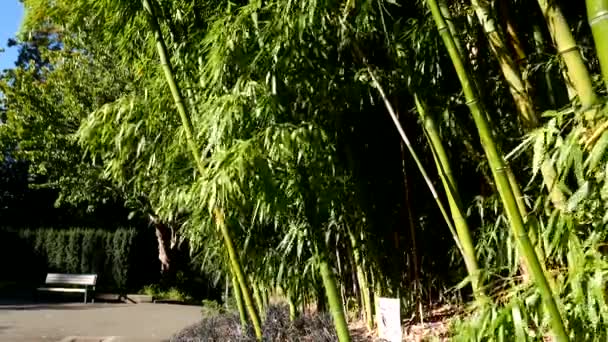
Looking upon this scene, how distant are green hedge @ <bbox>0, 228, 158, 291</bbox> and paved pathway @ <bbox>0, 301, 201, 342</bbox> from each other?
2.65 m

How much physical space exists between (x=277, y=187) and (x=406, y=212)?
3.75ft

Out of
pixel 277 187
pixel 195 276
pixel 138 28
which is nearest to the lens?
pixel 277 187

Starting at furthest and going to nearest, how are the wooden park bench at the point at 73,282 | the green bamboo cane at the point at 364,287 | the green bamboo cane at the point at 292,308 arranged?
the wooden park bench at the point at 73,282 < the green bamboo cane at the point at 292,308 < the green bamboo cane at the point at 364,287

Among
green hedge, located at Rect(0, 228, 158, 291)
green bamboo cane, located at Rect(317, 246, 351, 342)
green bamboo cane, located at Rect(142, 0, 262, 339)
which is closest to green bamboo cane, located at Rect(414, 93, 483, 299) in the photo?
green bamboo cane, located at Rect(317, 246, 351, 342)

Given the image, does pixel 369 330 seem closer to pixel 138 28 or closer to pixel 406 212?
pixel 406 212

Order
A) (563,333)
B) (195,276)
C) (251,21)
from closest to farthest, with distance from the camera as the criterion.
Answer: (563,333) → (251,21) → (195,276)

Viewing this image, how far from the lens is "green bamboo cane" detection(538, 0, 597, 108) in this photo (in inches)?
58.2

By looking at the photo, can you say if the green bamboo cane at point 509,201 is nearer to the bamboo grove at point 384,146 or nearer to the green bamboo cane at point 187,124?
the bamboo grove at point 384,146

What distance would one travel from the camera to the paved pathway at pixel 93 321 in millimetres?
6422

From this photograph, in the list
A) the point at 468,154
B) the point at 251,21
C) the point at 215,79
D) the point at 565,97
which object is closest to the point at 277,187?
the point at 215,79

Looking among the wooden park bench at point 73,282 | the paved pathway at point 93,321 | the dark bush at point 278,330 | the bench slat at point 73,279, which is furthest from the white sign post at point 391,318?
the bench slat at point 73,279

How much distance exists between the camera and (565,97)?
2.28 m

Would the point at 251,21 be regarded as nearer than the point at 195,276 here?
Yes

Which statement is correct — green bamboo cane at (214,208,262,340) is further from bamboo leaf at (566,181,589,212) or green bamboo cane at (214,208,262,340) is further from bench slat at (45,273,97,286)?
bench slat at (45,273,97,286)
